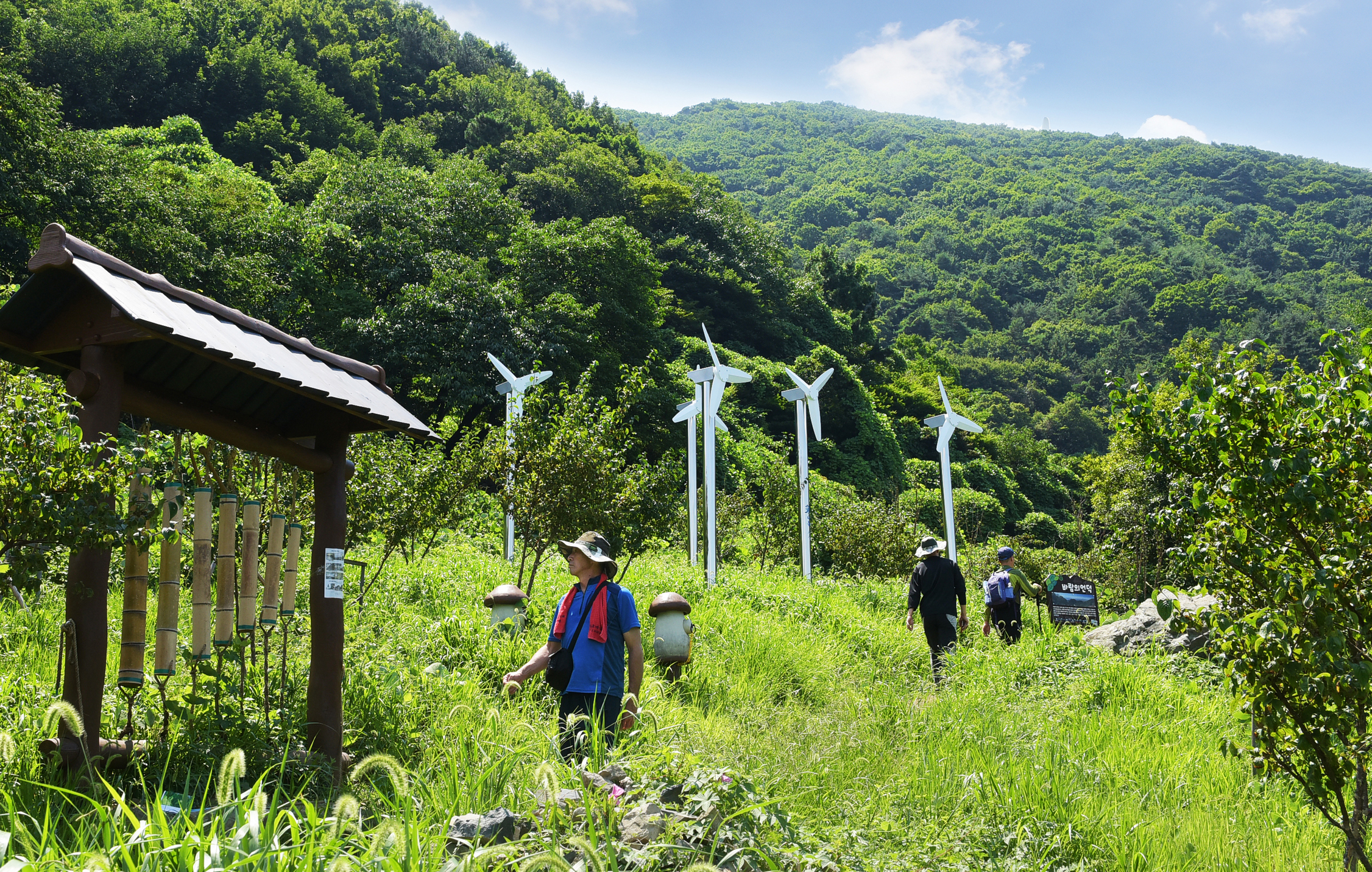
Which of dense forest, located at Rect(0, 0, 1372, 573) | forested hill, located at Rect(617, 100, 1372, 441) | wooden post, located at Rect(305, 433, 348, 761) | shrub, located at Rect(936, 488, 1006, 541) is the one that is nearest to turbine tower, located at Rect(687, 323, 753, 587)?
dense forest, located at Rect(0, 0, 1372, 573)

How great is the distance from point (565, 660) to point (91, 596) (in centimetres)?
267

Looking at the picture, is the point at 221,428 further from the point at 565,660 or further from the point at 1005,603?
the point at 1005,603

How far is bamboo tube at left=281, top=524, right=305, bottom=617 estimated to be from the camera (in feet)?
18.9

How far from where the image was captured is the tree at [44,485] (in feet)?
12.0

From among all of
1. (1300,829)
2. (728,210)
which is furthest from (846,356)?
A: (1300,829)

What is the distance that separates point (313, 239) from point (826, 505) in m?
21.2

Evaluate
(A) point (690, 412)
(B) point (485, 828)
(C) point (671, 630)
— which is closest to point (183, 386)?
(B) point (485, 828)

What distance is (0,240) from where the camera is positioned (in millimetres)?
22297

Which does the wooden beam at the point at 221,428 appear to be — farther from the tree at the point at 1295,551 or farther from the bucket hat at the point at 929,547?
the bucket hat at the point at 929,547

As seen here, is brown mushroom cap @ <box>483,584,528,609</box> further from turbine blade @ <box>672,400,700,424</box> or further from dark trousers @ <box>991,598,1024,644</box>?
turbine blade @ <box>672,400,700,424</box>

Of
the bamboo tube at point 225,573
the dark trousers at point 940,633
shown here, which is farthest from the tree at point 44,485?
the dark trousers at point 940,633

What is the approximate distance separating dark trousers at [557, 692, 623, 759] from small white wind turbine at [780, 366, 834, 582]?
1379 cm

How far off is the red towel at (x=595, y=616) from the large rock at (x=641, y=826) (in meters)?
1.84

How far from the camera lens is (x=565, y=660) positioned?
19.0ft
